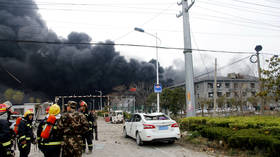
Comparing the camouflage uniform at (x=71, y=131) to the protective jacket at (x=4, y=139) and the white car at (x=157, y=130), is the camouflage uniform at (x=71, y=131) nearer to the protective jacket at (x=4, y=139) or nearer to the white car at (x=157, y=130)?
the protective jacket at (x=4, y=139)

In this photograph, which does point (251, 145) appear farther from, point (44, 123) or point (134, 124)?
point (44, 123)

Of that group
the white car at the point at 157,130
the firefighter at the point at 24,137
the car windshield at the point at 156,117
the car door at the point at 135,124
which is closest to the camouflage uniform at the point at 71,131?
the firefighter at the point at 24,137

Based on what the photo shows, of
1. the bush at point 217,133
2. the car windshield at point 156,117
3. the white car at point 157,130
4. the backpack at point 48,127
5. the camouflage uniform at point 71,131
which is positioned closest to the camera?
the backpack at point 48,127

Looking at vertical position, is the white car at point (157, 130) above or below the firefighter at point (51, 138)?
below

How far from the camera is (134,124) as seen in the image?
29.1ft

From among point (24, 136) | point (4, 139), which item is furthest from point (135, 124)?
point (4, 139)

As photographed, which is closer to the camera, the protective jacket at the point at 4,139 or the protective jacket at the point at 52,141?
the protective jacket at the point at 4,139

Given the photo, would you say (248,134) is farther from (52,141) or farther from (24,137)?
(24,137)

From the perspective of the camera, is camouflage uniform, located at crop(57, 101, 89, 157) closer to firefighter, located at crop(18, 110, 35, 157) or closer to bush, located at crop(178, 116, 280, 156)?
firefighter, located at crop(18, 110, 35, 157)

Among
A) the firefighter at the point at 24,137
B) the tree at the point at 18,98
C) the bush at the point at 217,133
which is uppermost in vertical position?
the tree at the point at 18,98

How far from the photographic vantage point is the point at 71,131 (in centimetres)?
407

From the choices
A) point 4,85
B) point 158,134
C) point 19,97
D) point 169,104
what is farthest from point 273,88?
point 4,85

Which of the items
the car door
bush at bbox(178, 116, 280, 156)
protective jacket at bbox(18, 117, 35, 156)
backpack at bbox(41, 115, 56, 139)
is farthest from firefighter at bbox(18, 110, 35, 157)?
bush at bbox(178, 116, 280, 156)

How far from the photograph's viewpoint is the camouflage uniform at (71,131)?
4.00m
